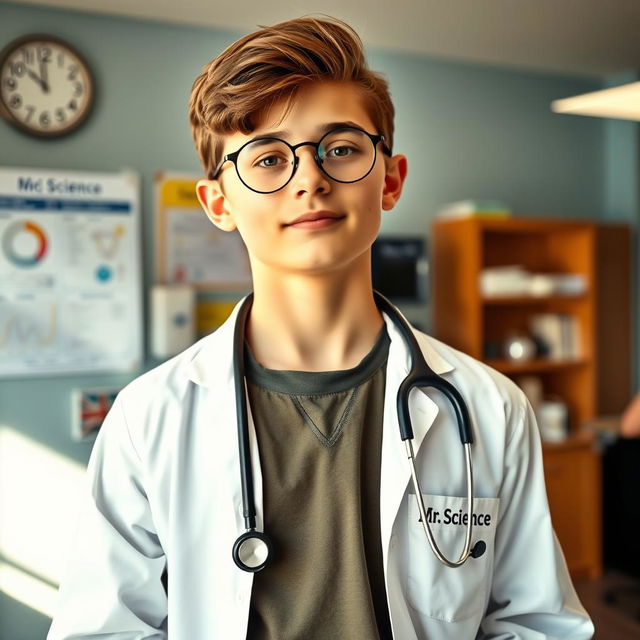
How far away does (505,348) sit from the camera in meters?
3.99

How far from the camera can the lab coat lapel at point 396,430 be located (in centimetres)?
101

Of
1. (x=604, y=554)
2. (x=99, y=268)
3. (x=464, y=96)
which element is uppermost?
(x=464, y=96)

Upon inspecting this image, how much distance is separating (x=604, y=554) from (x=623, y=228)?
181cm

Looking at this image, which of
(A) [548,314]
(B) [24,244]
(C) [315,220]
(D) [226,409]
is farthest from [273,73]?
(A) [548,314]

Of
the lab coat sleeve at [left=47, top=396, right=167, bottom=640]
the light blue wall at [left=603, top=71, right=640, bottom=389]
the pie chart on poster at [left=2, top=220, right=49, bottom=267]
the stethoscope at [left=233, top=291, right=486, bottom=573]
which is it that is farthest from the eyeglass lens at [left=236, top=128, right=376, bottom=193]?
the light blue wall at [left=603, top=71, right=640, bottom=389]

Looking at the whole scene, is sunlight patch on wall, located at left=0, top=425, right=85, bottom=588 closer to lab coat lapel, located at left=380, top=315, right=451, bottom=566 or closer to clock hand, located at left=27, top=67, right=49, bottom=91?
clock hand, located at left=27, top=67, right=49, bottom=91

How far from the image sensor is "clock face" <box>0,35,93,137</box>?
3.05m

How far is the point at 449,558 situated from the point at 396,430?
0.19m

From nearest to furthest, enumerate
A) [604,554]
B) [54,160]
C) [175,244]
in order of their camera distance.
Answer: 1. [54,160]
2. [175,244]
3. [604,554]

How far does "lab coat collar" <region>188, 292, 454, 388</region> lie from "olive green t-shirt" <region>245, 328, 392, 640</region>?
38 millimetres

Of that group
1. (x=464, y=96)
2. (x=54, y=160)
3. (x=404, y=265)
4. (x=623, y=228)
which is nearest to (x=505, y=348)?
(x=404, y=265)

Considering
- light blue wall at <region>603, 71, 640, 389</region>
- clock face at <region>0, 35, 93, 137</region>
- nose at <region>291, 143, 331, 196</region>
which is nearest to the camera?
nose at <region>291, 143, 331, 196</region>

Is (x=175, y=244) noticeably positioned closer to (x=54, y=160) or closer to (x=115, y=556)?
(x=54, y=160)

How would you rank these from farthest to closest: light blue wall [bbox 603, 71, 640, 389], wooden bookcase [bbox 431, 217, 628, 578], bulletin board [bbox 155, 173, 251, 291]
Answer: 1. light blue wall [bbox 603, 71, 640, 389]
2. wooden bookcase [bbox 431, 217, 628, 578]
3. bulletin board [bbox 155, 173, 251, 291]
